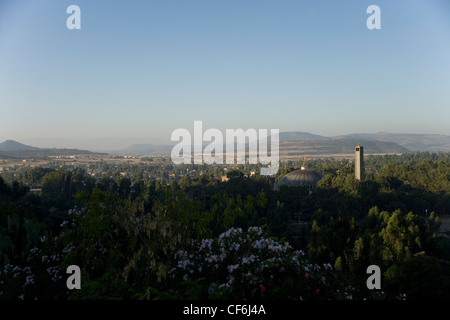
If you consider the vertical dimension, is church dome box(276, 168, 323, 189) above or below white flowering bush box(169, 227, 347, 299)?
below

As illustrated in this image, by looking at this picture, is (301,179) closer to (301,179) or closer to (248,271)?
(301,179)

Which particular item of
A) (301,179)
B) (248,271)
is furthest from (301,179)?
(248,271)

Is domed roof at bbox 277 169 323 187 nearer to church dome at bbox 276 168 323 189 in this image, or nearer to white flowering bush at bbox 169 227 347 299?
church dome at bbox 276 168 323 189

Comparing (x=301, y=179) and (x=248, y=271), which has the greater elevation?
(x=248, y=271)

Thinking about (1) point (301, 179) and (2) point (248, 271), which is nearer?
(2) point (248, 271)

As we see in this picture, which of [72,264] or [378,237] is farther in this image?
[378,237]

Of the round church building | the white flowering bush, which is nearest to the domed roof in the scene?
the round church building

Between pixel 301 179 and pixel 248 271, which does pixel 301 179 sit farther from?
pixel 248 271
